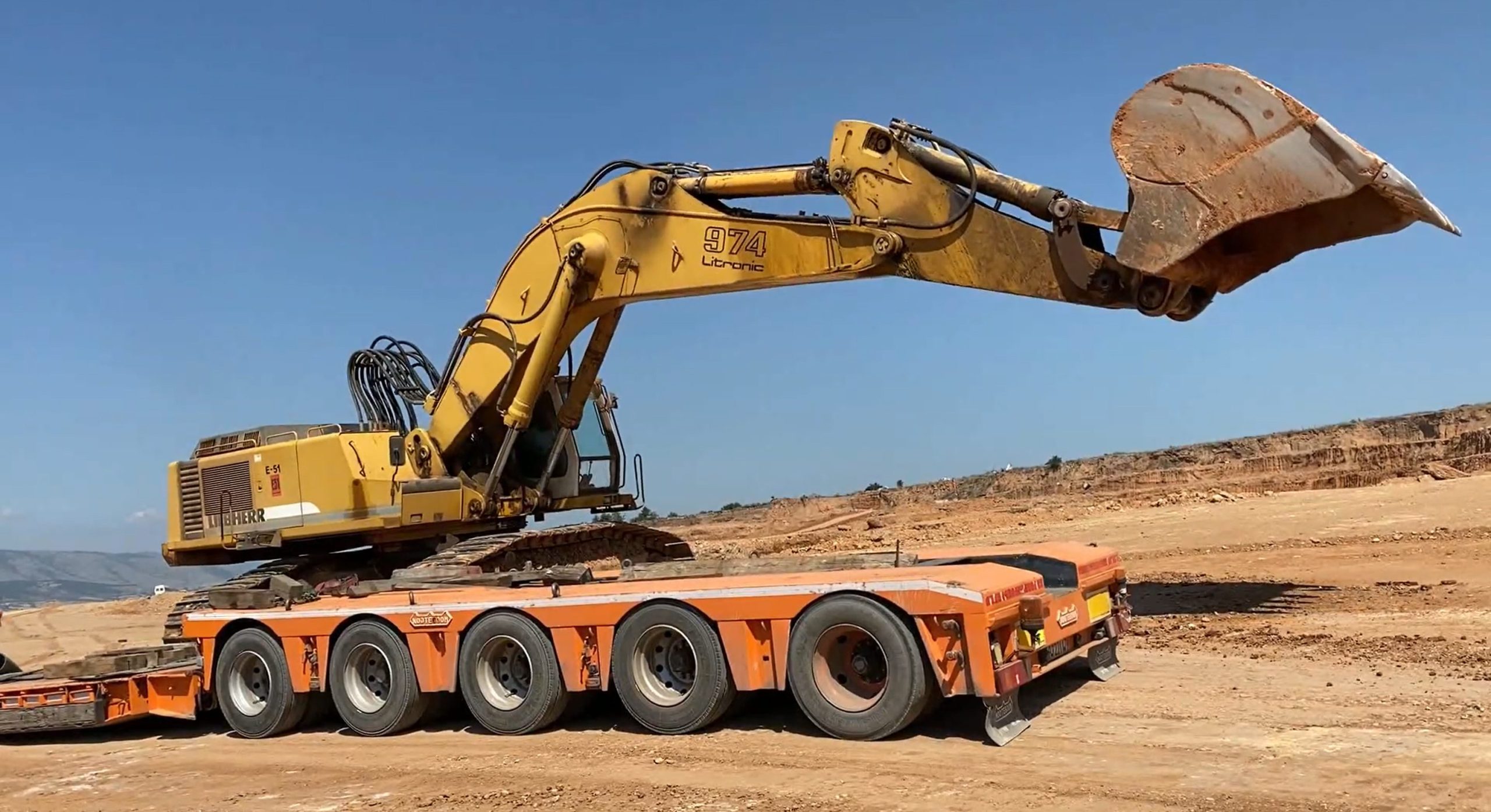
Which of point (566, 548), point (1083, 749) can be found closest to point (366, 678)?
point (566, 548)

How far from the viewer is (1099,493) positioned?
Answer: 1182 inches

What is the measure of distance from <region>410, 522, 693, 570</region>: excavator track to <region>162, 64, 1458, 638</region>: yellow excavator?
0.10 feet

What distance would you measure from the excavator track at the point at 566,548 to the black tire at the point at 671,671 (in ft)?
9.96

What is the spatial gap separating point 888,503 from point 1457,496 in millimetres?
20677

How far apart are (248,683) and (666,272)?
17.2ft

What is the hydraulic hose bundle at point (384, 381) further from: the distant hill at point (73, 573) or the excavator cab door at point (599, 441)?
the distant hill at point (73, 573)

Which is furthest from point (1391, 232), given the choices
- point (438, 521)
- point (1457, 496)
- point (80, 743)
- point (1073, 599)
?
point (1457, 496)

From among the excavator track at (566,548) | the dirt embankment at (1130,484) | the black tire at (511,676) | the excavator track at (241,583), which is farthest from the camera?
the dirt embankment at (1130,484)

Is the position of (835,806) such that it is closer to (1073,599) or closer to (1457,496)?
(1073,599)

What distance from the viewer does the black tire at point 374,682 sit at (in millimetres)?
9203

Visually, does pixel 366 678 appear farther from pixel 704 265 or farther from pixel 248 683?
pixel 704 265

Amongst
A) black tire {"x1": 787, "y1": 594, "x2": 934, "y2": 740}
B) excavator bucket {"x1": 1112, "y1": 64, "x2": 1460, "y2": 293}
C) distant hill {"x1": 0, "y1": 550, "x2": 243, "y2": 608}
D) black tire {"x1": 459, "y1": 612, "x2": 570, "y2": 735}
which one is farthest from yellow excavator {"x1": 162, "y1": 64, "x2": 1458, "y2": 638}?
distant hill {"x1": 0, "y1": 550, "x2": 243, "y2": 608}

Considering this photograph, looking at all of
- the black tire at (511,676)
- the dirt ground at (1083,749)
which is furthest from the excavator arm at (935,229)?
the black tire at (511,676)

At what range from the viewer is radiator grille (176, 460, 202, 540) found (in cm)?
1429
